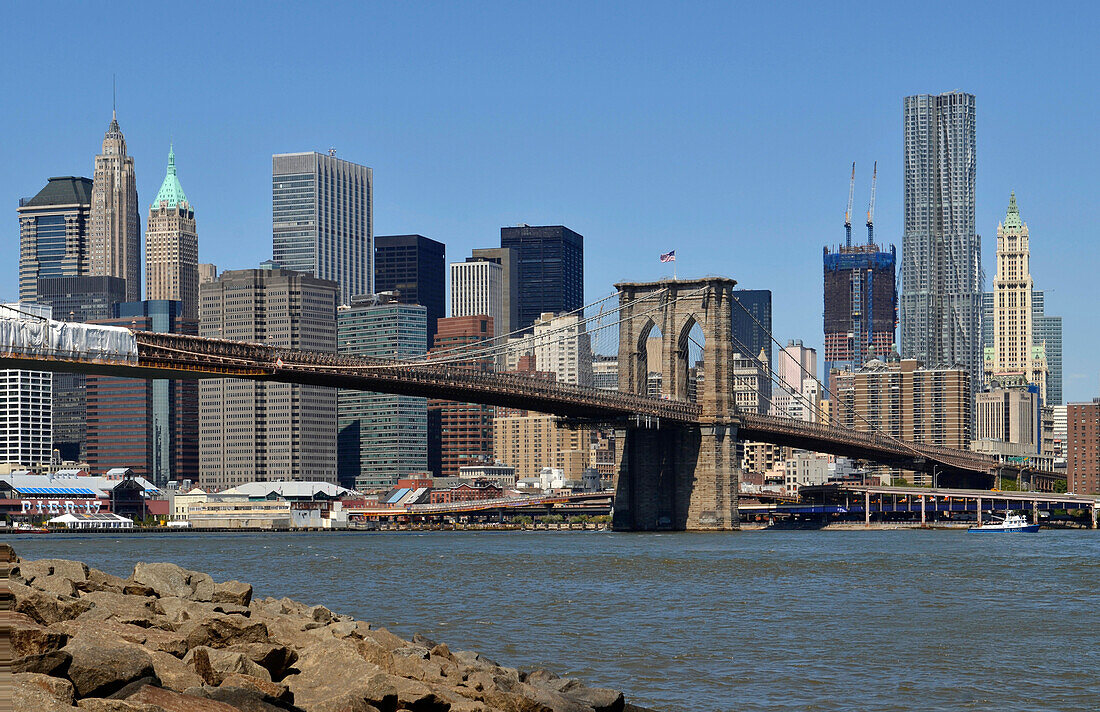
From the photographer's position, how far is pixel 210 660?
13352 millimetres

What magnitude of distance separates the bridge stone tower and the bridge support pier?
0.06 meters

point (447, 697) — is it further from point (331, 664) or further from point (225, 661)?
point (225, 661)

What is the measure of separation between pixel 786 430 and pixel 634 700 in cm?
7751

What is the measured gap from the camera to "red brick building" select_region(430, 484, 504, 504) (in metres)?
174

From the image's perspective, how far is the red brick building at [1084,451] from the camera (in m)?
157

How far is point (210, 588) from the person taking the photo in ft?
62.5

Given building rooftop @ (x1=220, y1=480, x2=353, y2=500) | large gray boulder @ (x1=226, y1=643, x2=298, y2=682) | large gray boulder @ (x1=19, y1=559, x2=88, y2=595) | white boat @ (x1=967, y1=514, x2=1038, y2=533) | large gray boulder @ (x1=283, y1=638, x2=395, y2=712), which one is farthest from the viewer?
building rooftop @ (x1=220, y1=480, x2=353, y2=500)

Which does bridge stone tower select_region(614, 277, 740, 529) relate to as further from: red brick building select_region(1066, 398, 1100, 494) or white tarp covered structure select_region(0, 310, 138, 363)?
red brick building select_region(1066, 398, 1100, 494)

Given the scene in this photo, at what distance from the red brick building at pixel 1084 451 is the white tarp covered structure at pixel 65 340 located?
117 meters

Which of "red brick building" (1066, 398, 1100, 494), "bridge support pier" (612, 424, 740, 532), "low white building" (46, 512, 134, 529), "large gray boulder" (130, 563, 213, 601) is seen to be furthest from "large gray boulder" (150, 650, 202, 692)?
"red brick building" (1066, 398, 1100, 494)

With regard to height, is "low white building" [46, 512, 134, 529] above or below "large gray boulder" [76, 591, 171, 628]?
below

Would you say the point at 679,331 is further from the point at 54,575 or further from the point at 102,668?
the point at 102,668

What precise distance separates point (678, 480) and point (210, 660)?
7862 centimetres

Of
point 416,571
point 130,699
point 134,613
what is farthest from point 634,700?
point 416,571
